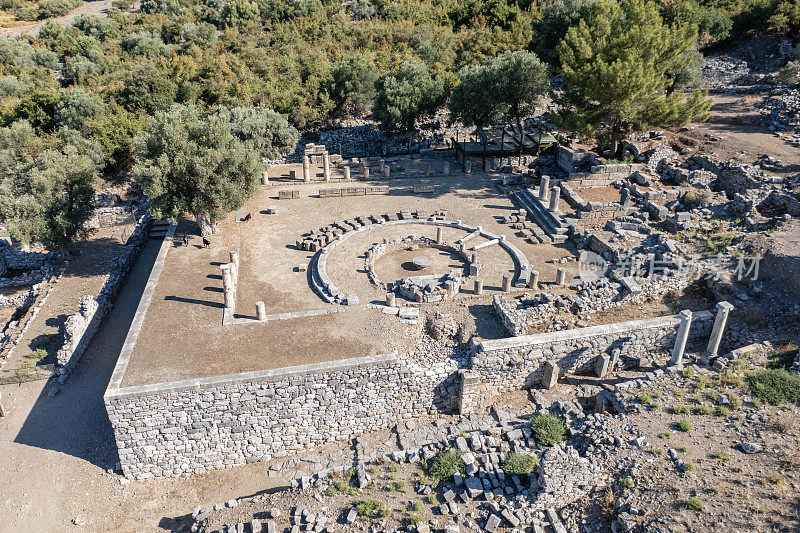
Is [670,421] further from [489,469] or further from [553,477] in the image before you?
[489,469]

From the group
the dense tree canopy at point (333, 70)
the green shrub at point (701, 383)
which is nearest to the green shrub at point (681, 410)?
the green shrub at point (701, 383)

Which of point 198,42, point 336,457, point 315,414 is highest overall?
point 198,42

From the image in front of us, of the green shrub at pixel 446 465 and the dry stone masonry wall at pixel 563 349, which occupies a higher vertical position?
the dry stone masonry wall at pixel 563 349

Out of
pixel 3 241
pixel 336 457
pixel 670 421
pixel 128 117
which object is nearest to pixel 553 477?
pixel 670 421

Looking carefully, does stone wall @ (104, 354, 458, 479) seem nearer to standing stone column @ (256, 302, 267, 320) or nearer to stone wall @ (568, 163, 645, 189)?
standing stone column @ (256, 302, 267, 320)

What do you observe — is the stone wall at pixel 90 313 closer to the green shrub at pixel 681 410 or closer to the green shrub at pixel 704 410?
the green shrub at pixel 681 410

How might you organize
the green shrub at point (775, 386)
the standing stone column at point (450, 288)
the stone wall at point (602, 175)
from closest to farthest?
the green shrub at point (775, 386)
the standing stone column at point (450, 288)
the stone wall at point (602, 175)
